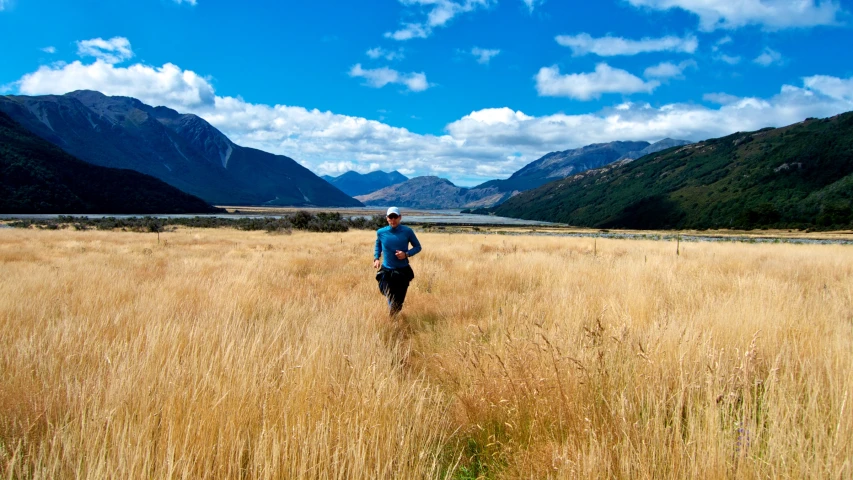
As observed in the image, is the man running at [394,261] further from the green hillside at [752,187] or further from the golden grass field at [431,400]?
the green hillside at [752,187]

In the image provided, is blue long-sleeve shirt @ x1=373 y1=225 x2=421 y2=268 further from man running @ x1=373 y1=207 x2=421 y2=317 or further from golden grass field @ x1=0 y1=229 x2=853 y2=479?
golden grass field @ x1=0 y1=229 x2=853 y2=479

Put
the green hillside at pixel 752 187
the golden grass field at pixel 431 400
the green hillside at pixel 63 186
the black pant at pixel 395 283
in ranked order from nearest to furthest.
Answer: the golden grass field at pixel 431 400 → the black pant at pixel 395 283 → the green hillside at pixel 752 187 → the green hillside at pixel 63 186

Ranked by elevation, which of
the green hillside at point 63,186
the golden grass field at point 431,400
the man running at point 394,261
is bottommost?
the golden grass field at point 431,400

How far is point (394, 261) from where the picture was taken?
6.23m

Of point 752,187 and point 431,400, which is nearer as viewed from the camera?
point 431,400

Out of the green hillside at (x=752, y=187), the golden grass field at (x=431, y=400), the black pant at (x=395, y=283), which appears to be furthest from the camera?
the green hillside at (x=752, y=187)

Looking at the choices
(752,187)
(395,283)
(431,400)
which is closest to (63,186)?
(395,283)

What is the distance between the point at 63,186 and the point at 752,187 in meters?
187

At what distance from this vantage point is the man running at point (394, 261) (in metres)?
6.14

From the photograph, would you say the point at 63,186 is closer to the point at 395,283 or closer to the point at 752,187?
the point at 395,283

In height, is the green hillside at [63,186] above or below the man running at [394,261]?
above

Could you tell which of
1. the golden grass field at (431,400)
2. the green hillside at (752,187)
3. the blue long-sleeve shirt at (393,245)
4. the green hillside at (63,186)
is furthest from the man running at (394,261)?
the green hillside at (63,186)

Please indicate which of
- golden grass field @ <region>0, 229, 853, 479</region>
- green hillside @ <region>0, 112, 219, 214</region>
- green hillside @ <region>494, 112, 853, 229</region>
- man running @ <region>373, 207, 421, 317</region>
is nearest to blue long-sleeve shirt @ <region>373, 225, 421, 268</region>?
man running @ <region>373, 207, 421, 317</region>

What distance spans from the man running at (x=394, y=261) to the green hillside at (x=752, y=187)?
101m
